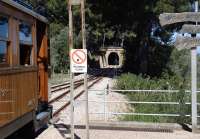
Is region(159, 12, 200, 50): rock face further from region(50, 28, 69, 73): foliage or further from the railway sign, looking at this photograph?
region(50, 28, 69, 73): foliage

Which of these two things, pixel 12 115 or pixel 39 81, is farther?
pixel 39 81

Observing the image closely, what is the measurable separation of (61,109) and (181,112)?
17.8 feet

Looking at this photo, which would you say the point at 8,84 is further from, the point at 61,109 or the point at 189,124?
the point at 61,109

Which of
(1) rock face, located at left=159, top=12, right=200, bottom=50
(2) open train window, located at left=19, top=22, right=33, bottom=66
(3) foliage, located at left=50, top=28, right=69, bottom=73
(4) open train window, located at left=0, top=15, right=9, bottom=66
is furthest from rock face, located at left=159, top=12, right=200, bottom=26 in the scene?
(3) foliage, located at left=50, top=28, right=69, bottom=73

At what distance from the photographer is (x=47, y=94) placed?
13.2 m

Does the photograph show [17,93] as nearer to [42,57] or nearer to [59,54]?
[42,57]

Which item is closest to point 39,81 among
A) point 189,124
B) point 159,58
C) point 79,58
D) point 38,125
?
point 38,125

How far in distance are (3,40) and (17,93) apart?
1.27 m

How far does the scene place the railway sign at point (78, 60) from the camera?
384 inches

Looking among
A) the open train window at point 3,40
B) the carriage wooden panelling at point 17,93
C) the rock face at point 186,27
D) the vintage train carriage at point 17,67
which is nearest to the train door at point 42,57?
the vintage train carriage at point 17,67

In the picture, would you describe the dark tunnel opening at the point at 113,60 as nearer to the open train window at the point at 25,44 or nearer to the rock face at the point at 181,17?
the rock face at the point at 181,17

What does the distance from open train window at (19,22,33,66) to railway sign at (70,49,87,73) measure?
1.21 metres

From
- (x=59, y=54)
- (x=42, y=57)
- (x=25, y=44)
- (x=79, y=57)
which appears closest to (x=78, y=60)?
(x=79, y=57)

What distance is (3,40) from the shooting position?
886 centimetres
